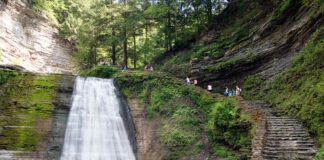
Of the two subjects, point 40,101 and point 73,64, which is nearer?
point 40,101

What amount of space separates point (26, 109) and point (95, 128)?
12.9 ft

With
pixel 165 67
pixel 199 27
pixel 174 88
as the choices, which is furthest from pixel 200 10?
pixel 174 88

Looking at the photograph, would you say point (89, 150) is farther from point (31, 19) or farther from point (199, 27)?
point (31, 19)

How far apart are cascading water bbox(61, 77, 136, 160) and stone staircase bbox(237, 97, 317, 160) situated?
23.4ft

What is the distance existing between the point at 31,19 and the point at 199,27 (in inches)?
813

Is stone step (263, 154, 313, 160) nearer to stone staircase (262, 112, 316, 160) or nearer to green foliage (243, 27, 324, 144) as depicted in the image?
stone staircase (262, 112, 316, 160)

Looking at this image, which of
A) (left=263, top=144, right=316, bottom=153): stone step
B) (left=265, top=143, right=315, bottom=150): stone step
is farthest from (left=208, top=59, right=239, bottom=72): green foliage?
(left=263, top=144, right=316, bottom=153): stone step

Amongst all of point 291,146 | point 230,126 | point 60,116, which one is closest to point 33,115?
point 60,116

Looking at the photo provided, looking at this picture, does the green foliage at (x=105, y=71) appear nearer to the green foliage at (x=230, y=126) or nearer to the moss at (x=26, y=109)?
the moss at (x=26, y=109)

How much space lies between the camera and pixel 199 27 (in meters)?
32.4

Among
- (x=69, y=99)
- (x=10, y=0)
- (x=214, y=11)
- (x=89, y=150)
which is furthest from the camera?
(x=10, y=0)

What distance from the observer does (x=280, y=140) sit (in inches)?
573

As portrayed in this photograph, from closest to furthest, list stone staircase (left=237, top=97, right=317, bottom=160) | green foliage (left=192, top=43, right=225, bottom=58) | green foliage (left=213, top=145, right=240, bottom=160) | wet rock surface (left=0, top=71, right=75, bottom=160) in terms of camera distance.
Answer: stone staircase (left=237, top=97, right=317, bottom=160)
green foliage (left=213, top=145, right=240, bottom=160)
wet rock surface (left=0, top=71, right=75, bottom=160)
green foliage (left=192, top=43, right=225, bottom=58)

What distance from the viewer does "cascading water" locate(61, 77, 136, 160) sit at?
18062mm
